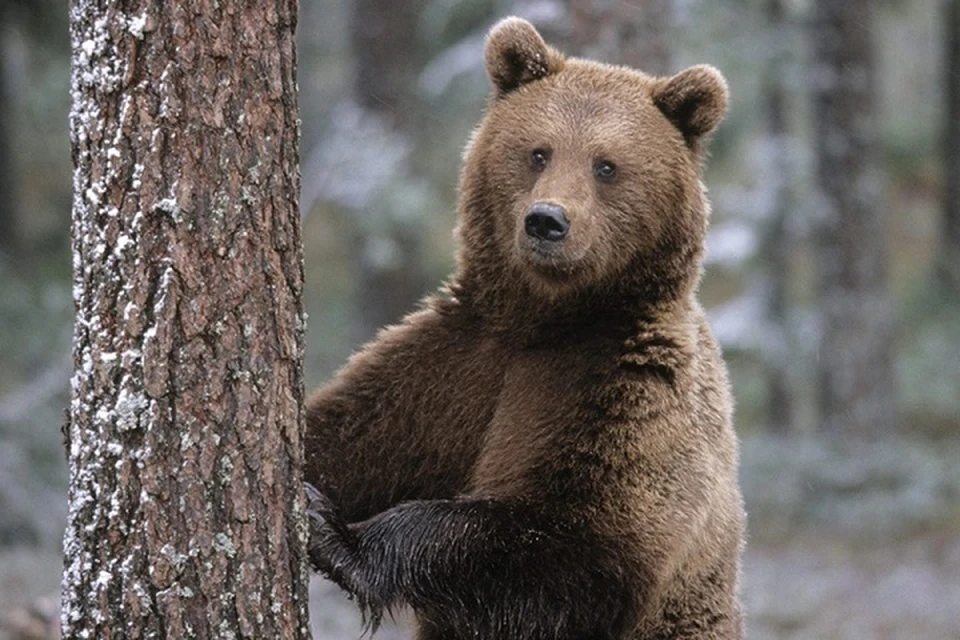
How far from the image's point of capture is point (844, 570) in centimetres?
1170

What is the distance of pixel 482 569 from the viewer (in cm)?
404

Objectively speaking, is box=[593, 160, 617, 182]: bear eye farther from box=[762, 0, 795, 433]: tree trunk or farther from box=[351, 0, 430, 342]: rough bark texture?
box=[762, 0, 795, 433]: tree trunk

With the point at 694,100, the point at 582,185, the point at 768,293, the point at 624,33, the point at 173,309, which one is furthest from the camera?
the point at 768,293

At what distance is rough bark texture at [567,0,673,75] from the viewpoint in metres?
7.65

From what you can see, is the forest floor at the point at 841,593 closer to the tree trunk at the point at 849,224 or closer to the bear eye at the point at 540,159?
the tree trunk at the point at 849,224

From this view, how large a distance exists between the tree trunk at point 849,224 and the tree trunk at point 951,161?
6.88 metres

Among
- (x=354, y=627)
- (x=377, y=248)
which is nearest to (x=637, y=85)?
(x=354, y=627)

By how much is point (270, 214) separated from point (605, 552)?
150 cm

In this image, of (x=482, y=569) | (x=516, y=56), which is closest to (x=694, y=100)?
(x=516, y=56)

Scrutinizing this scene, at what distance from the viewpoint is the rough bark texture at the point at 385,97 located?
13.2 meters

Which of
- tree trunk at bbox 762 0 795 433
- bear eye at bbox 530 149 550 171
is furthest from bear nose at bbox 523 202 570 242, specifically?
tree trunk at bbox 762 0 795 433

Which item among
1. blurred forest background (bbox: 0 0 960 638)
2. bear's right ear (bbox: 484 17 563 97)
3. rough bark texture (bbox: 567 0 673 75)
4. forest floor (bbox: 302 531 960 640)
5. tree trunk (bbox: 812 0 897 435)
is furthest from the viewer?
tree trunk (bbox: 812 0 897 435)

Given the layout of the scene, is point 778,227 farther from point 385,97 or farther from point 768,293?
point 385,97

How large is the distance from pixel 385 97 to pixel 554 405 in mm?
9516
